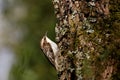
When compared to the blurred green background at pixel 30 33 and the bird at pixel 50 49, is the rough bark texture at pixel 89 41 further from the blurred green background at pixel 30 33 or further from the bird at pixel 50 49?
the blurred green background at pixel 30 33

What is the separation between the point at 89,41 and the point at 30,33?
2003 mm

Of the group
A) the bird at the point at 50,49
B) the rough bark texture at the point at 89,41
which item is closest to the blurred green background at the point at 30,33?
the bird at the point at 50,49

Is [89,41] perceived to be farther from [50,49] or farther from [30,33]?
[30,33]

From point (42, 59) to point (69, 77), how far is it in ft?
5.66

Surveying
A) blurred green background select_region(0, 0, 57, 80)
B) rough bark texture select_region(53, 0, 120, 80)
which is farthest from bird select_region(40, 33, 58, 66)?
blurred green background select_region(0, 0, 57, 80)

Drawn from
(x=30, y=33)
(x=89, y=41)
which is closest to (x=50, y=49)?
(x=89, y=41)

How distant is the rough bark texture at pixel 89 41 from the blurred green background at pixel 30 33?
1307mm

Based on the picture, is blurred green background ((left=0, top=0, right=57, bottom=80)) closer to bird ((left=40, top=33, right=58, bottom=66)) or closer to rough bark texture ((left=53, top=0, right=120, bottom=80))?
bird ((left=40, top=33, right=58, bottom=66))

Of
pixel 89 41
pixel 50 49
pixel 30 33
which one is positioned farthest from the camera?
pixel 30 33

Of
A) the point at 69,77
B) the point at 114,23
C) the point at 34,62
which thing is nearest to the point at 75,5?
the point at 114,23

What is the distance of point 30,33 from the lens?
387cm

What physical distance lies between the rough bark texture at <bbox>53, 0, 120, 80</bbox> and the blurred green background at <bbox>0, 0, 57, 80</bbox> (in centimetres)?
131

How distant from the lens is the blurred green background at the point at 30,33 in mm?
3439

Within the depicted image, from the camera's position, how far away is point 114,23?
1.92 metres
